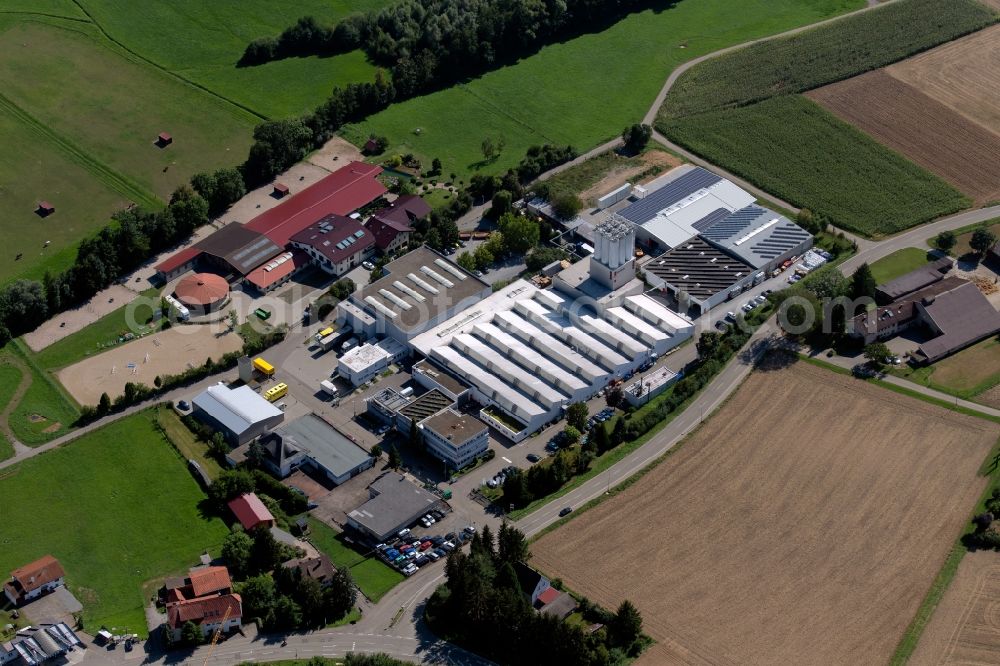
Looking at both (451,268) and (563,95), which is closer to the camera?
(451,268)

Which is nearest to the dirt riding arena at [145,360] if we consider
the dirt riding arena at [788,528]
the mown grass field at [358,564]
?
the mown grass field at [358,564]

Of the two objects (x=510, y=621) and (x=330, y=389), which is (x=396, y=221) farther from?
(x=510, y=621)

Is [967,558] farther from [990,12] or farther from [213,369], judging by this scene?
[990,12]

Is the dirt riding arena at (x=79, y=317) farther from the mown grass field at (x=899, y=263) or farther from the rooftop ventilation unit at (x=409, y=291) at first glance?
the mown grass field at (x=899, y=263)

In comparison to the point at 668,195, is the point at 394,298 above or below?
below

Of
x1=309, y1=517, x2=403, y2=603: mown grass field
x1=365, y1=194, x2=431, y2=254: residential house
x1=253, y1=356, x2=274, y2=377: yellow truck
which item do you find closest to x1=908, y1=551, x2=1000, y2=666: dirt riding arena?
x1=309, y1=517, x2=403, y2=603: mown grass field

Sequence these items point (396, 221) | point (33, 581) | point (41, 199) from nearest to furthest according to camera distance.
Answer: point (33, 581) → point (396, 221) → point (41, 199)

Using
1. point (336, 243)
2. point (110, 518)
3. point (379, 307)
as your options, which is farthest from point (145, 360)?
point (336, 243)
